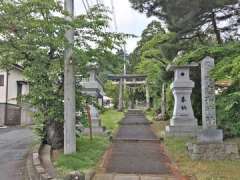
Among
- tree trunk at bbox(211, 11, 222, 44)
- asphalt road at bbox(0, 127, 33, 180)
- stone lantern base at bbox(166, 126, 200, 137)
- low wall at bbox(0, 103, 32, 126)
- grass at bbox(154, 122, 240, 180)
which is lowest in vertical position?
grass at bbox(154, 122, 240, 180)

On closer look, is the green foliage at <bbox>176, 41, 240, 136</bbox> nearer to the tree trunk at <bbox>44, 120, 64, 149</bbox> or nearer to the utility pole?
the utility pole

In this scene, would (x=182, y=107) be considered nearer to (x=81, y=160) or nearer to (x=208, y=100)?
(x=208, y=100)

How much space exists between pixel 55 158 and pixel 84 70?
9.34 ft

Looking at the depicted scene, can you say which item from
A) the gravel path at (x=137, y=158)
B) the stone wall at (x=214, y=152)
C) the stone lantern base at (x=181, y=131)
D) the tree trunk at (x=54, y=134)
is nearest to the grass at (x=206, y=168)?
the stone wall at (x=214, y=152)

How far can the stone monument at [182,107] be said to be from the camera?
1784 cm

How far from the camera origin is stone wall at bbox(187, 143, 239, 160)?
11352 millimetres

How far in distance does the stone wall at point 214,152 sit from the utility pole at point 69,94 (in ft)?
11.9

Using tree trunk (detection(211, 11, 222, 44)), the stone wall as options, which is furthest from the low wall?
the stone wall

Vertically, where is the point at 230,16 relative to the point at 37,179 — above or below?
above

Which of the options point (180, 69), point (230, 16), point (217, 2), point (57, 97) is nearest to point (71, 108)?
point (57, 97)

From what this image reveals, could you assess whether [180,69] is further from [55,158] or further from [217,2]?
[55,158]

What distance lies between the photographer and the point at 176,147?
45.8 ft

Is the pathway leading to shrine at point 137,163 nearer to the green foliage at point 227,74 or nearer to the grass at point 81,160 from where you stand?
the grass at point 81,160

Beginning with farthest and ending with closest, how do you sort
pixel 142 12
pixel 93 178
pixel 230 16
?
1. pixel 142 12
2. pixel 230 16
3. pixel 93 178
